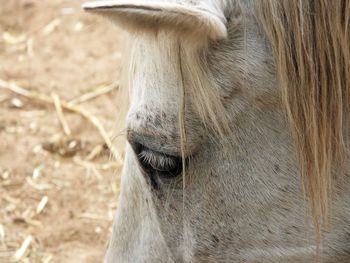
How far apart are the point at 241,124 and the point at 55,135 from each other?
1800 mm

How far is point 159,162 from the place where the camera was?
4.49 ft

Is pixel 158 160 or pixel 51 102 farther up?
pixel 158 160

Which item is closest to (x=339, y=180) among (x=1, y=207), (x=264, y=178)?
(x=264, y=178)

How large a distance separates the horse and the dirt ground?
0.37 m

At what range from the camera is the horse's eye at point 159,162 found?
1365mm

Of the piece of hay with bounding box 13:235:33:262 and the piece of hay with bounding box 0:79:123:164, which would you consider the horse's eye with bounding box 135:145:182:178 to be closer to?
the piece of hay with bounding box 13:235:33:262

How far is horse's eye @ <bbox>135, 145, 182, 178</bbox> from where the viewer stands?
137 cm

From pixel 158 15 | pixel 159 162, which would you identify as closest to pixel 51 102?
pixel 159 162

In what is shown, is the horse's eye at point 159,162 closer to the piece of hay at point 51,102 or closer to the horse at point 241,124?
the horse at point 241,124

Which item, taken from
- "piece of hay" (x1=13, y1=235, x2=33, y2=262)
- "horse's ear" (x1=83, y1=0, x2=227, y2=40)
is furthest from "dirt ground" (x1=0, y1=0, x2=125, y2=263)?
"horse's ear" (x1=83, y1=0, x2=227, y2=40)

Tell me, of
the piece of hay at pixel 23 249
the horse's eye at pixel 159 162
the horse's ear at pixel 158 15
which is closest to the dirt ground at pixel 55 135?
the piece of hay at pixel 23 249

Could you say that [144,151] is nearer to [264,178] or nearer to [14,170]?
[264,178]

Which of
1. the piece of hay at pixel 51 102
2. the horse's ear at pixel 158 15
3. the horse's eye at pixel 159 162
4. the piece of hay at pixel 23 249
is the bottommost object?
the piece of hay at pixel 23 249

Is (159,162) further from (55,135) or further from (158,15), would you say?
(55,135)
